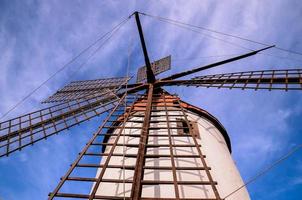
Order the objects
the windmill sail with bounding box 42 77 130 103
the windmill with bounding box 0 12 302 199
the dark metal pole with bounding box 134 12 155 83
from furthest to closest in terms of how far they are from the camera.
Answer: the windmill sail with bounding box 42 77 130 103 < the dark metal pole with bounding box 134 12 155 83 < the windmill with bounding box 0 12 302 199

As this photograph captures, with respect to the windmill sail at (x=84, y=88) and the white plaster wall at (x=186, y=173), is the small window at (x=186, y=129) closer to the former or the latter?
the white plaster wall at (x=186, y=173)

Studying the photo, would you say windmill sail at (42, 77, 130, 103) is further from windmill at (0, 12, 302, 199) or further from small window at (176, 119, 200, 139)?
small window at (176, 119, 200, 139)

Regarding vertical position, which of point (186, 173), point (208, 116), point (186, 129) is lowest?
point (186, 173)

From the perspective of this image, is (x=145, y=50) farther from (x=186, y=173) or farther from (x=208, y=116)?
(x=186, y=173)

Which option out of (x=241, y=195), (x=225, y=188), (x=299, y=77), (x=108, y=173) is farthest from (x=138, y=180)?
(x=299, y=77)

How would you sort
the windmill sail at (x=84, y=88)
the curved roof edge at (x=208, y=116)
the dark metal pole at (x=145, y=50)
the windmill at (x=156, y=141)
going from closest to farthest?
1. the windmill at (x=156, y=141)
2. the curved roof edge at (x=208, y=116)
3. the dark metal pole at (x=145, y=50)
4. the windmill sail at (x=84, y=88)

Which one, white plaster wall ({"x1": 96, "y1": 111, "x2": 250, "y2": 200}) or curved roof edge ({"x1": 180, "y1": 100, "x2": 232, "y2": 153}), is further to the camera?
curved roof edge ({"x1": 180, "y1": 100, "x2": 232, "y2": 153})

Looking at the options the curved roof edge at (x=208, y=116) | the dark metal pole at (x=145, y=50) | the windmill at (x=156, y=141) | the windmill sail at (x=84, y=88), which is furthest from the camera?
the windmill sail at (x=84, y=88)

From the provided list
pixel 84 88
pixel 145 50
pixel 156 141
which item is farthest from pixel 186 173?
pixel 84 88

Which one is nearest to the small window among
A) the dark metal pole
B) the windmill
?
the windmill

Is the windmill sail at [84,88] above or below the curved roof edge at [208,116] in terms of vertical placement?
above

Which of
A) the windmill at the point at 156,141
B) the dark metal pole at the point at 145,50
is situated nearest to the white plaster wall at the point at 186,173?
the windmill at the point at 156,141

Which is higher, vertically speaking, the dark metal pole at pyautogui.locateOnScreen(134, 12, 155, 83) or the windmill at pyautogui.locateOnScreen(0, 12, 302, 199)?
the dark metal pole at pyautogui.locateOnScreen(134, 12, 155, 83)

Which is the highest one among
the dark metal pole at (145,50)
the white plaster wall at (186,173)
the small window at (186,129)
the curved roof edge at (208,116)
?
the dark metal pole at (145,50)
